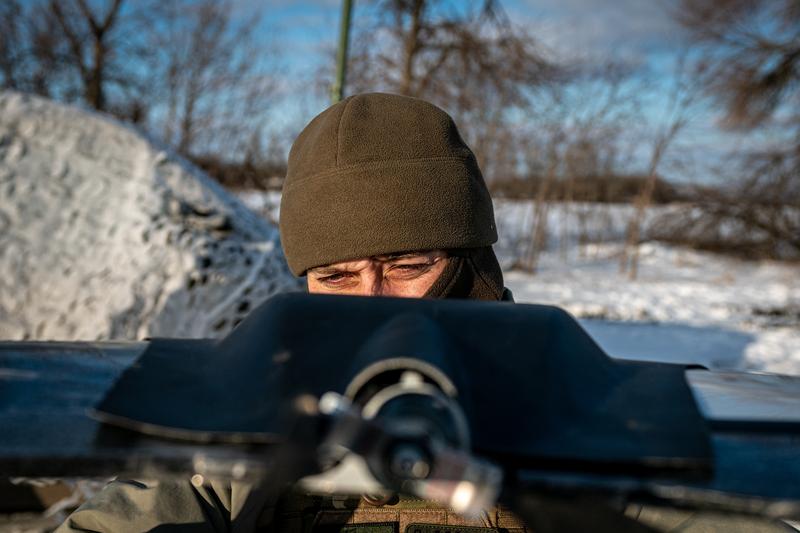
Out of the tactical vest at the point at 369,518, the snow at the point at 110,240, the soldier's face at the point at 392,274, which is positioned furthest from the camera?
the snow at the point at 110,240

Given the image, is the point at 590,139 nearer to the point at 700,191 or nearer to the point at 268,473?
the point at 700,191

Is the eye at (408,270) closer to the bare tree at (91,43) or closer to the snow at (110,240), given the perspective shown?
the snow at (110,240)

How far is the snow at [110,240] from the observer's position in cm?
324

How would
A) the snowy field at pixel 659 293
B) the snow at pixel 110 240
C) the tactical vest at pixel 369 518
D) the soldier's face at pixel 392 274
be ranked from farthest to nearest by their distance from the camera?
1. the snowy field at pixel 659 293
2. the snow at pixel 110 240
3. the soldier's face at pixel 392 274
4. the tactical vest at pixel 369 518

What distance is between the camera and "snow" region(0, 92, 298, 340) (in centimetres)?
324

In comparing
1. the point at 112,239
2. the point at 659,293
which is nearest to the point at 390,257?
the point at 112,239

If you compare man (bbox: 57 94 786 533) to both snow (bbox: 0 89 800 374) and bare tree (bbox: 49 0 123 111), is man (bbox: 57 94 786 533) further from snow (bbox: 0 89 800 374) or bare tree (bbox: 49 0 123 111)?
bare tree (bbox: 49 0 123 111)

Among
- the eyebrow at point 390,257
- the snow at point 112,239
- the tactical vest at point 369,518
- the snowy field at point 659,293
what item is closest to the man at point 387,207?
the eyebrow at point 390,257

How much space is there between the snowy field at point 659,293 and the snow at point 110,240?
4.24 m

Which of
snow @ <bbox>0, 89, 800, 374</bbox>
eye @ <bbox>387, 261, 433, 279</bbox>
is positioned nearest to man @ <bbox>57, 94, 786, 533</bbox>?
eye @ <bbox>387, 261, 433, 279</bbox>

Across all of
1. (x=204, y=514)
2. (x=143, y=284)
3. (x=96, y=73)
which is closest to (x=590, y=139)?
(x=96, y=73)

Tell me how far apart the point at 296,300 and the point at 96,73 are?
12.8 meters

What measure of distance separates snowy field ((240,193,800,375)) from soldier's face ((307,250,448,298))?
5.25 meters

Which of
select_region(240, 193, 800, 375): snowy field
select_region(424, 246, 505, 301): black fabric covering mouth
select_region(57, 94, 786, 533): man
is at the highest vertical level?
select_region(57, 94, 786, 533): man
